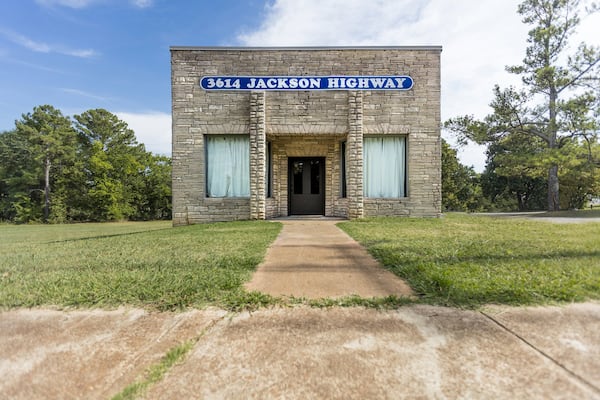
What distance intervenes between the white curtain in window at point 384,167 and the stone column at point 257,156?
3.64 meters

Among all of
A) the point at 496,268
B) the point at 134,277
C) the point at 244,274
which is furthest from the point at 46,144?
the point at 496,268

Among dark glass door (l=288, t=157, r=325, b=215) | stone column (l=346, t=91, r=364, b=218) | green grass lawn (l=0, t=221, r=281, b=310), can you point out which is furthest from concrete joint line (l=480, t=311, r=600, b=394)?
dark glass door (l=288, t=157, r=325, b=215)

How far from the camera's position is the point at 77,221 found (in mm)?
23438

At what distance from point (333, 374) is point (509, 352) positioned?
1021 millimetres

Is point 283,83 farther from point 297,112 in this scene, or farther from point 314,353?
point 314,353

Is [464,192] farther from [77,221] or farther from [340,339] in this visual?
[77,221]

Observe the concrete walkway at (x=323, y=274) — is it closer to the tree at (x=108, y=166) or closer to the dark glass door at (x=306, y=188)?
the dark glass door at (x=306, y=188)

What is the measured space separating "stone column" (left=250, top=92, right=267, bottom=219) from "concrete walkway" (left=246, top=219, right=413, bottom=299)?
465 cm

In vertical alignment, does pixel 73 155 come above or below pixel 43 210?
above

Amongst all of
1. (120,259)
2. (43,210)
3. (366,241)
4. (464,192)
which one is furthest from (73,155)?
(464,192)

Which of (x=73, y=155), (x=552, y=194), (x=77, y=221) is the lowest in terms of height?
(x=77, y=221)

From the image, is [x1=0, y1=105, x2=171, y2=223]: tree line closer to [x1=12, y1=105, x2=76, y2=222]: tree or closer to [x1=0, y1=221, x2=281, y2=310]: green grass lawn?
[x1=12, y1=105, x2=76, y2=222]: tree

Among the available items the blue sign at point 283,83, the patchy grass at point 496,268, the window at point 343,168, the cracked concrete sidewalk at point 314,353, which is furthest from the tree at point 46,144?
the patchy grass at point 496,268

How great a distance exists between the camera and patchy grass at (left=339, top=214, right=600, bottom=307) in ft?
7.23
